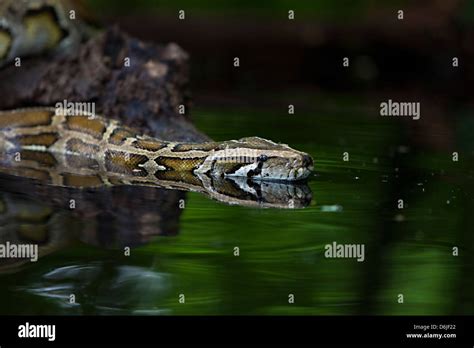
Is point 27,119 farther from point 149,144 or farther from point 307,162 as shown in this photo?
point 307,162

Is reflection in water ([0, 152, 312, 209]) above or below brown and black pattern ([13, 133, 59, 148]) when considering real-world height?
below

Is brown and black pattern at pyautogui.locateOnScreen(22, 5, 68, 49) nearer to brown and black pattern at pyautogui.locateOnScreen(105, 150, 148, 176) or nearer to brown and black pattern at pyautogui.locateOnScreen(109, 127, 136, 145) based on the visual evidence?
brown and black pattern at pyautogui.locateOnScreen(109, 127, 136, 145)

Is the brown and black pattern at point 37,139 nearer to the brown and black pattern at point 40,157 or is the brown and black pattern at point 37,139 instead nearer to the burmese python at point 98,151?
the burmese python at point 98,151

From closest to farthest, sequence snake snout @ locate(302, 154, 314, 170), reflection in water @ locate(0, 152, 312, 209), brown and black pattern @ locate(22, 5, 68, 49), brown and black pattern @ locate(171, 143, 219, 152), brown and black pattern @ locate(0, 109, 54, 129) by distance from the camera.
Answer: reflection in water @ locate(0, 152, 312, 209) → snake snout @ locate(302, 154, 314, 170) → brown and black pattern @ locate(171, 143, 219, 152) → brown and black pattern @ locate(0, 109, 54, 129) → brown and black pattern @ locate(22, 5, 68, 49)

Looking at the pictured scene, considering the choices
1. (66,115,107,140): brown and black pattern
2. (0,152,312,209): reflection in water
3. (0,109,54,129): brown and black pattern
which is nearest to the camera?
(0,152,312,209): reflection in water

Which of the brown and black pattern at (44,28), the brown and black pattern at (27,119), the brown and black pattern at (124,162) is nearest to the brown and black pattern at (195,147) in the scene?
the brown and black pattern at (124,162)

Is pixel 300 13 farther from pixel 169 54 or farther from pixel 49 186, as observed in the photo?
pixel 49 186

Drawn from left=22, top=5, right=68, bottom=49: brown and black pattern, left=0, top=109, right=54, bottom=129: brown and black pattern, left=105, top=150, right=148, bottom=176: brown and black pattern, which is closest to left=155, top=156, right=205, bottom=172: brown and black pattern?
left=105, top=150, right=148, bottom=176: brown and black pattern

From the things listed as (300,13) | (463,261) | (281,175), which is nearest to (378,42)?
(300,13)

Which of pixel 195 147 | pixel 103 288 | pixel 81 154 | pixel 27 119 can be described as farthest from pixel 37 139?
pixel 103 288
